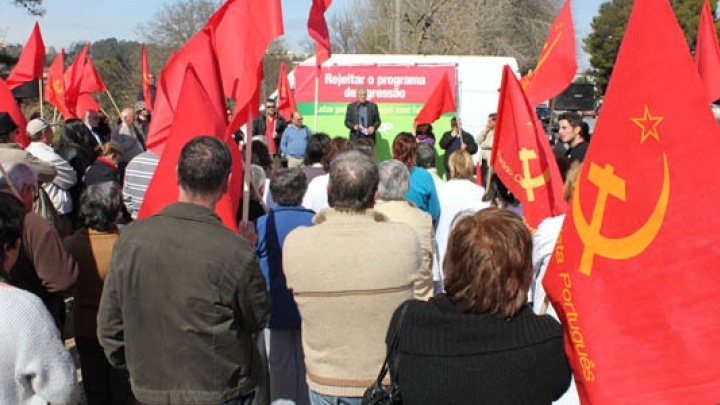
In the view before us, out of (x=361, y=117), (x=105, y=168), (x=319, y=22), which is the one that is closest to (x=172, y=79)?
(x=105, y=168)

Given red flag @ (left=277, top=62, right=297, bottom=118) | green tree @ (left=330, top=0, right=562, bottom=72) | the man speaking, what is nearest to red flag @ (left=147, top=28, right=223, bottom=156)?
the man speaking

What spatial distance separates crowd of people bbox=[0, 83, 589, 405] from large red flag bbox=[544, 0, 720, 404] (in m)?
0.27

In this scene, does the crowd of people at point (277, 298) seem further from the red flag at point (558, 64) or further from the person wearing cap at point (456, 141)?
the person wearing cap at point (456, 141)

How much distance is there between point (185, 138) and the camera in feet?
13.9

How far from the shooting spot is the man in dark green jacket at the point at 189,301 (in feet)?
9.96

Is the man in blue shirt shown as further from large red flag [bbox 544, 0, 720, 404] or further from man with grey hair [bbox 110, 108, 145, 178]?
large red flag [bbox 544, 0, 720, 404]

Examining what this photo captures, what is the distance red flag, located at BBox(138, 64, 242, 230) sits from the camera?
4.15m

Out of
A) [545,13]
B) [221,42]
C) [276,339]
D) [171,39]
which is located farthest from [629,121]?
[545,13]

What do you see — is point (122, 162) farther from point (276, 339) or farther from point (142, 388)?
point (142, 388)

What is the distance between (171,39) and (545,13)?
17.6 m

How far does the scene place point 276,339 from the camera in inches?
174

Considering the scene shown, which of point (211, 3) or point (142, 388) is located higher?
point (211, 3)

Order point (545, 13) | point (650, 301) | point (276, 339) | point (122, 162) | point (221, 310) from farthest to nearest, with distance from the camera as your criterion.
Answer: point (545, 13)
point (122, 162)
point (276, 339)
point (221, 310)
point (650, 301)

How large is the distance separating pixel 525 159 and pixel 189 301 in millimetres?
2802
